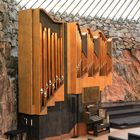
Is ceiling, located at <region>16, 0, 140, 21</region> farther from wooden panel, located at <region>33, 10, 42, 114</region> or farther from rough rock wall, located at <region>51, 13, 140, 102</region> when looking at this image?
wooden panel, located at <region>33, 10, 42, 114</region>

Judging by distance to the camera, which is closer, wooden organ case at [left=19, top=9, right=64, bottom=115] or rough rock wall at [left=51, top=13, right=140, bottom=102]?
wooden organ case at [left=19, top=9, right=64, bottom=115]

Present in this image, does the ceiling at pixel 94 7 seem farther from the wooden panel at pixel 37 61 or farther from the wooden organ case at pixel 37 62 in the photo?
the wooden panel at pixel 37 61

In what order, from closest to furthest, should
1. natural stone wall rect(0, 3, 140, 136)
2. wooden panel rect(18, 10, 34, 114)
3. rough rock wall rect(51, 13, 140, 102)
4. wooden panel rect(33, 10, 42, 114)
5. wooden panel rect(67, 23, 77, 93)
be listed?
1. wooden panel rect(33, 10, 42, 114)
2. wooden panel rect(18, 10, 34, 114)
3. wooden panel rect(67, 23, 77, 93)
4. natural stone wall rect(0, 3, 140, 136)
5. rough rock wall rect(51, 13, 140, 102)

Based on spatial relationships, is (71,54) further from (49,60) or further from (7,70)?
(7,70)

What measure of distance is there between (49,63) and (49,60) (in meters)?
0.07

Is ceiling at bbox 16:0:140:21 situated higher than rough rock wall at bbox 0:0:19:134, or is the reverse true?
ceiling at bbox 16:0:140:21

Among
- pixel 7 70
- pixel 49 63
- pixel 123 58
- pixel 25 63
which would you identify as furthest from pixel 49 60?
pixel 123 58

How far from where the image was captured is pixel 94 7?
1211cm

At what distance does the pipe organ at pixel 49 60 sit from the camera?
26.6 ft

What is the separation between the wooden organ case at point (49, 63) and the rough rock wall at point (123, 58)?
3211 millimetres

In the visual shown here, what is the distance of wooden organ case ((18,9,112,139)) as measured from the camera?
8109 millimetres

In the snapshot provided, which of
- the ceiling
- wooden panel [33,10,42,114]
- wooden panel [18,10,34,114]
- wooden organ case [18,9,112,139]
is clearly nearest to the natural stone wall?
the ceiling

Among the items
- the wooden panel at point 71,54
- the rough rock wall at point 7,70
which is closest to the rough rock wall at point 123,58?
the wooden panel at point 71,54

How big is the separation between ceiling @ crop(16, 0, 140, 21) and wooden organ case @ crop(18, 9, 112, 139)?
5.51 feet
